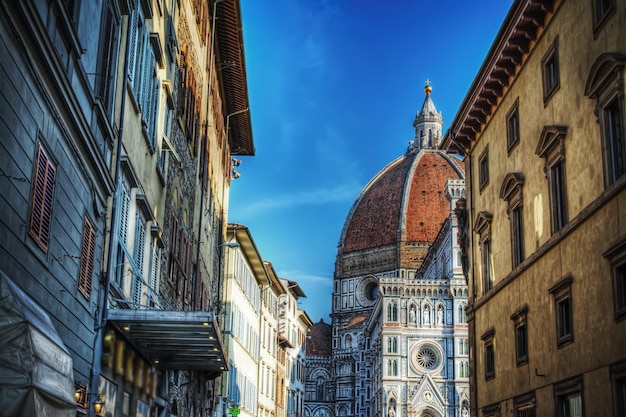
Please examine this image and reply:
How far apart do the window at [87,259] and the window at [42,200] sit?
6.68 ft

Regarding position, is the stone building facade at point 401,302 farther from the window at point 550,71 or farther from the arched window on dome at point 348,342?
the window at point 550,71

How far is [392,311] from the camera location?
9394cm

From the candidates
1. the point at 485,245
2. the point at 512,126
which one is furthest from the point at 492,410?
the point at 512,126

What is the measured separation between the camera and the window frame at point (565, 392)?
17.7m

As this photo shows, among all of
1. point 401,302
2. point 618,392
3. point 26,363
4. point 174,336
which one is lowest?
point 26,363

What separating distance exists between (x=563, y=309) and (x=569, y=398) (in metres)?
1.87

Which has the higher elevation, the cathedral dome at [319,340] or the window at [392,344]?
the cathedral dome at [319,340]

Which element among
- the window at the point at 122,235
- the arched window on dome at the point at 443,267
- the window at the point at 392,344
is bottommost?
the window at the point at 122,235

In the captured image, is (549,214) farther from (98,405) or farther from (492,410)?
(98,405)

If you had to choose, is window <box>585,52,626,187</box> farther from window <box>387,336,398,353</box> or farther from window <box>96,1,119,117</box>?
window <box>387,336,398,353</box>

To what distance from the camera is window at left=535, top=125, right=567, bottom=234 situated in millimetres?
19316

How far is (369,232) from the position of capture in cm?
14588

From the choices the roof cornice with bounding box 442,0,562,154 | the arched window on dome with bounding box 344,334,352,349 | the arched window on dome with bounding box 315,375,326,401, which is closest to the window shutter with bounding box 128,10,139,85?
the roof cornice with bounding box 442,0,562,154

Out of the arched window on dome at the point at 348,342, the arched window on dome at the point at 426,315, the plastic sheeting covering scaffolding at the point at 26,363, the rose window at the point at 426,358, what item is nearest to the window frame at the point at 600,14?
the plastic sheeting covering scaffolding at the point at 26,363
